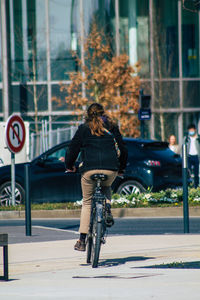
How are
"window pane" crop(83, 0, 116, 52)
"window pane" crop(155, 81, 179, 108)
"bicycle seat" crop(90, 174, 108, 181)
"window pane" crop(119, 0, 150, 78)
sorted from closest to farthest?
"bicycle seat" crop(90, 174, 108, 181)
"window pane" crop(83, 0, 116, 52)
"window pane" crop(155, 81, 179, 108)
"window pane" crop(119, 0, 150, 78)

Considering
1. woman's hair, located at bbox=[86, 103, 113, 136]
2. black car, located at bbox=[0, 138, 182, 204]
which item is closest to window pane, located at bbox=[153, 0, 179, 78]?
black car, located at bbox=[0, 138, 182, 204]

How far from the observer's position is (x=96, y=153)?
8.06 m

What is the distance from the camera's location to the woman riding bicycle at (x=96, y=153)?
8055mm

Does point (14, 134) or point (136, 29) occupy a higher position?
point (136, 29)

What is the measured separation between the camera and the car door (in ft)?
54.0

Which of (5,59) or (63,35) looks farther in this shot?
(63,35)

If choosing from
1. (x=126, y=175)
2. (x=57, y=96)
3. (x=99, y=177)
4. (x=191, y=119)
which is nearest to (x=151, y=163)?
(x=126, y=175)

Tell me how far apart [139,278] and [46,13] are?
24246 mm

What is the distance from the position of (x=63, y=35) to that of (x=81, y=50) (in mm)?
1550

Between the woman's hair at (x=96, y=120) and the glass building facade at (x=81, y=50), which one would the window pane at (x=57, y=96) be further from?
the woman's hair at (x=96, y=120)

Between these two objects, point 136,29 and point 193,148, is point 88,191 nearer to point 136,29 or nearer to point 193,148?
point 193,148

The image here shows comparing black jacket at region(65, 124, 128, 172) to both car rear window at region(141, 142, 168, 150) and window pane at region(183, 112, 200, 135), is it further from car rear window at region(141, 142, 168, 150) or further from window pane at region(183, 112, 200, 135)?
window pane at region(183, 112, 200, 135)

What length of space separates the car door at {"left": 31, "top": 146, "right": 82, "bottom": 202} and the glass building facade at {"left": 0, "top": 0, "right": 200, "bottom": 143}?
12.2 meters

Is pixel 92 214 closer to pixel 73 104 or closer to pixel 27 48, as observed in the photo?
pixel 73 104
